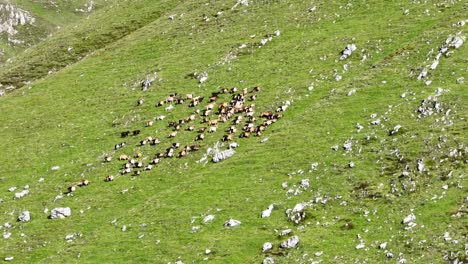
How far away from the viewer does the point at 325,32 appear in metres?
56.5

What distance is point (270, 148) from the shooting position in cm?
4016

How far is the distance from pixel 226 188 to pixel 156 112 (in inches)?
746

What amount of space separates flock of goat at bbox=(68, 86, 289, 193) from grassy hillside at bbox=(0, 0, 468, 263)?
19.4 inches

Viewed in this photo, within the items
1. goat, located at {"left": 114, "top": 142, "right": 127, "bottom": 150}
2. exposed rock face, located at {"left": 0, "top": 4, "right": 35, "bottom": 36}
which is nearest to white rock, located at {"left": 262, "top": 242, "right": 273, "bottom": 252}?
goat, located at {"left": 114, "top": 142, "right": 127, "bottom": 150}

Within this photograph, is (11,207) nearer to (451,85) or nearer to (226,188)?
(226,188)

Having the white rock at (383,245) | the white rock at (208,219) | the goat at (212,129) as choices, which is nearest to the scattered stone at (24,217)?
the white rock at (208,219)

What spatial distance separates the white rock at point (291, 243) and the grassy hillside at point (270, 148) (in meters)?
0.32

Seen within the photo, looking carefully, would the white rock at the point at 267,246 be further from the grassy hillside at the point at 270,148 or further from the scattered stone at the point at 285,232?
the scattered stone at the point at 285,232

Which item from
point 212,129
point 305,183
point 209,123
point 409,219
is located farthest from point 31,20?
point 409,219

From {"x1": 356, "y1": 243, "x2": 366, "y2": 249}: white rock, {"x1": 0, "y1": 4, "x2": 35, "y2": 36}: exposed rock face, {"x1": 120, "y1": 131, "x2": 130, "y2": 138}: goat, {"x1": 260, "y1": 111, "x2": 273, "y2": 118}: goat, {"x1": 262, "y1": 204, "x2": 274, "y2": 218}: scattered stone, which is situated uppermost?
{"x1": 0, "y1": 4, "x2": 35, "y2": 36}: exposed rock face

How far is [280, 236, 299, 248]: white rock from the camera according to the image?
28.8 meters

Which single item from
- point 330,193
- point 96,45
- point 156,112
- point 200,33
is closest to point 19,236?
point 156,112

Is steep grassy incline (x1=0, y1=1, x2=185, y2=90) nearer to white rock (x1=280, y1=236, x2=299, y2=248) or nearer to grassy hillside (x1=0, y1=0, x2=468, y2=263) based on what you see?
grassy hillside (x1=0, y1=0, x2=468, y2=263)

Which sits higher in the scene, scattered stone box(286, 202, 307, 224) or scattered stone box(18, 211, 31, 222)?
scattered stone box(18, 211, 31, 222)
